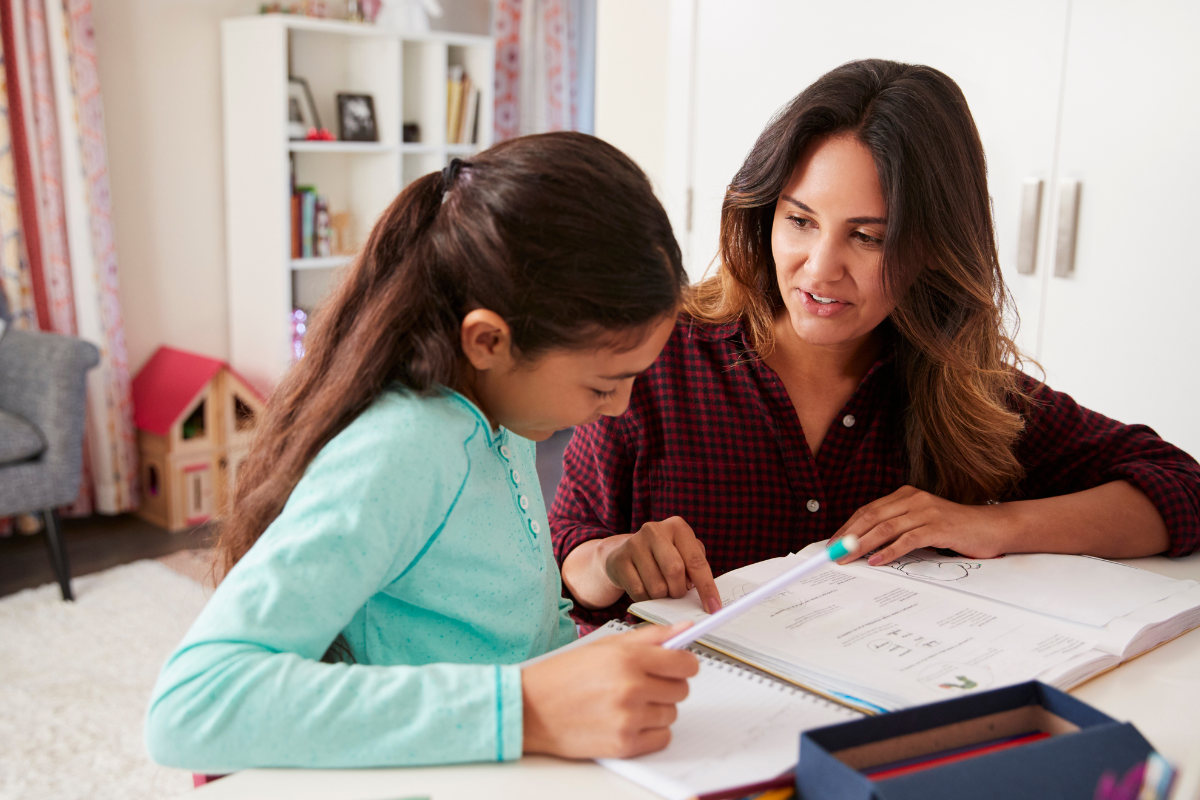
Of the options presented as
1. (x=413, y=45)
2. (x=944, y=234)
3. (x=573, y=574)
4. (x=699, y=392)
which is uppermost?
(x=413, y=45)

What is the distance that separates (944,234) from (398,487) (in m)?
0.76

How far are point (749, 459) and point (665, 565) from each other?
41 centimetres

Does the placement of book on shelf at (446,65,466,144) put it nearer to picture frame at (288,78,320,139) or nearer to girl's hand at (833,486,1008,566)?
picture frame at (288,78,320,139)

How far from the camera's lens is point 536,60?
4.62 meters

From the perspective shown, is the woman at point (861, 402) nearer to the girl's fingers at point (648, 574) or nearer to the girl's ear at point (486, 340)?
the girl's fingers at point (648, 574)

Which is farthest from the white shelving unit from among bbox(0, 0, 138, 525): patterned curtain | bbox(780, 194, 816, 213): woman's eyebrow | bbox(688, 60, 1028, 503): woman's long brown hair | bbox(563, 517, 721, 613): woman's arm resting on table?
bbox(563, 517, 721, 613): woman's arm resting on table

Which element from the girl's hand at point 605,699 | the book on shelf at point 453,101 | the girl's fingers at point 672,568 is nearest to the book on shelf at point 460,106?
the book on shelf at point 453,101

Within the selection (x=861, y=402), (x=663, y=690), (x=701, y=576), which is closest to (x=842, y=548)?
(x=663, y=690)

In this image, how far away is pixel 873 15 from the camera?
86.9 inches

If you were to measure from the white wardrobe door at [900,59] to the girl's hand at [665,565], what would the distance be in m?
1.45

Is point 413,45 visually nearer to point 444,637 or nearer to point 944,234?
point 944,234

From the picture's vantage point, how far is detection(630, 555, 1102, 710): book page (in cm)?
77

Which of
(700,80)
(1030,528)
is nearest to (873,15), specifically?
(700,80)

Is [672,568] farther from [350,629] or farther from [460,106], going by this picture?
[460,106]
